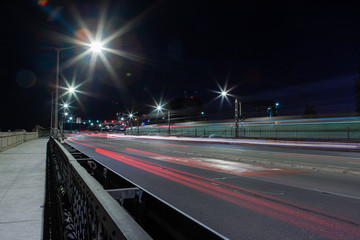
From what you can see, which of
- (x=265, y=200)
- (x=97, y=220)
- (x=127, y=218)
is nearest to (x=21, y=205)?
(x=97, y=220)

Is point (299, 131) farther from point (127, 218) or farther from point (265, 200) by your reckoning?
point (127, 218)

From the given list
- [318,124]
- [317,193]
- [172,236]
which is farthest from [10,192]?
[318,124]

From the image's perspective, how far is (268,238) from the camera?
4562 mm

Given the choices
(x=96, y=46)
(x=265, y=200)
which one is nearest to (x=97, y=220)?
(x=265, y=200)

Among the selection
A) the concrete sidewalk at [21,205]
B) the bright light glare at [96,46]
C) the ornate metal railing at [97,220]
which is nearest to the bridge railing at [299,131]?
the bright light glare at [96,46]

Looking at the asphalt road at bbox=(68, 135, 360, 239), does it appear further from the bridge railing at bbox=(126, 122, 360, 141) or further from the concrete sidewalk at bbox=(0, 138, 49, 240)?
the bridge railing at bbox=(126, 122, 360, 141)

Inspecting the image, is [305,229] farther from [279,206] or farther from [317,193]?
[317,193]

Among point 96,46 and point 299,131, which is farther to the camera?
point 299,131

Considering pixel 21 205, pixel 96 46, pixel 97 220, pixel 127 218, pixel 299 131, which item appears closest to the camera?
pixel 127 218

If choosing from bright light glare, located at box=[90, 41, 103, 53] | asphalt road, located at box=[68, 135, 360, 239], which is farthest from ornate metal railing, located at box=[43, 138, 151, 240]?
bright light glare, located at box=[90, 41, 103, 53]

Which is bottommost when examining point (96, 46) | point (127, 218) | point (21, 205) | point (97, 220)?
point (21, 205)

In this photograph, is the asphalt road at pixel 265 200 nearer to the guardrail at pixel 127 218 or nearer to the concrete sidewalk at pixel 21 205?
the guardrail at pixel 127 218

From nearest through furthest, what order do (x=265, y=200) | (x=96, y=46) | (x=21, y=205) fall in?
1. (x=21, y=205)
2. (x=265, y=200)
3. (x=96, y=46)

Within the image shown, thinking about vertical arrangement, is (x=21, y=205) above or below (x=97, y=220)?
below
